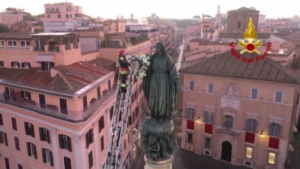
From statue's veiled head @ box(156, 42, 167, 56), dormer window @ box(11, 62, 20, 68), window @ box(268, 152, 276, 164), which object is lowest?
window @ box(268, 152, 276, 164)

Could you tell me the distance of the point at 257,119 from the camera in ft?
97.9

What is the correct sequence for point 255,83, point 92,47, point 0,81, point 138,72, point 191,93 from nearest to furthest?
1. point 138,72
2. point 0,81
3. point 255,83
4. point 191,93
5. point 92,47

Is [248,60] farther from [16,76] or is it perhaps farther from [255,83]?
[16,76]

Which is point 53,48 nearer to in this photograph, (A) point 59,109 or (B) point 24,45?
(B) point 24,45

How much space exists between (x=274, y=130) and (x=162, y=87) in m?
25.8

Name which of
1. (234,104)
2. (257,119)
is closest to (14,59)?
(234,104)

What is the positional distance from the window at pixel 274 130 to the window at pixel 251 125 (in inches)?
65.9

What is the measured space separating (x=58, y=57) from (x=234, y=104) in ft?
66.2

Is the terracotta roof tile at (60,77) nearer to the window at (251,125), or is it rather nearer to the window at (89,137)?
the window at (89,137)

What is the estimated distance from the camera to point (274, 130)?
2919cm

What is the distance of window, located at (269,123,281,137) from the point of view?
95.0ft

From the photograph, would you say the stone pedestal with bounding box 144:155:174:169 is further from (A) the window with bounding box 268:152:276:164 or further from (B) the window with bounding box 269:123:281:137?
(A) the window with bounding box 268:152:276:164

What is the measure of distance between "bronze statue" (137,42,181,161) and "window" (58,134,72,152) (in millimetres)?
16078

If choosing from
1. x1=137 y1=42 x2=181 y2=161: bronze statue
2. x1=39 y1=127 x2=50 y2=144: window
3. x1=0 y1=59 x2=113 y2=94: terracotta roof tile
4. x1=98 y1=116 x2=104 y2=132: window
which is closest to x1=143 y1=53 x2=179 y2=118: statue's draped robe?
x1=137 y1=42 x2=181 y2=161: bronze statue
